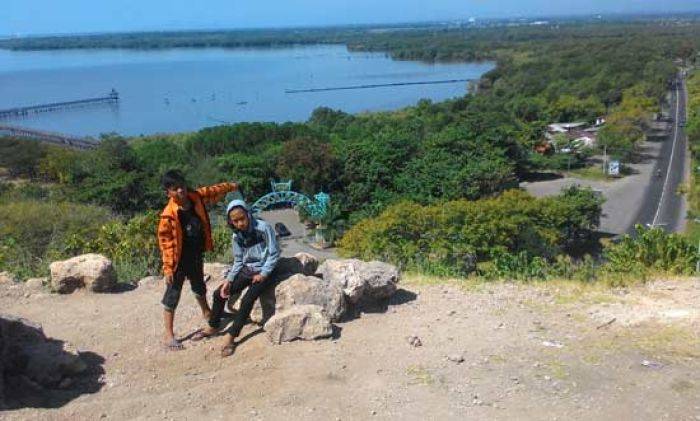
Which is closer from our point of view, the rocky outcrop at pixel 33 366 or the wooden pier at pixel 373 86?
the rocky outcrop at pixel 33 366

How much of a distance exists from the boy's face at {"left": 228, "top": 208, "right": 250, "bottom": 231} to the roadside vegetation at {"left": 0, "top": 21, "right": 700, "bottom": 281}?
8.93 feet

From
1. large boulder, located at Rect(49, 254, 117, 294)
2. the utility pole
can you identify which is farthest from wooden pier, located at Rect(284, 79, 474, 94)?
large boulder, located at Rect(49, 254, 117, 294)

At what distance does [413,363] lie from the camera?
16.8ft

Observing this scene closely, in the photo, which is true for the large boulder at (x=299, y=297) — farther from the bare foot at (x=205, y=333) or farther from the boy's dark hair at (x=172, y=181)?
the boy's dark hair at (x=172, y=181)

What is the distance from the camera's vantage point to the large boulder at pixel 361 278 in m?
5.95

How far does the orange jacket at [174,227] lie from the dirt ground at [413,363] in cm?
71

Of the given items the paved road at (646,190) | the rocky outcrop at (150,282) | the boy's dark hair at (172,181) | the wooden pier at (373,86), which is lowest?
the paved road at (646,190)

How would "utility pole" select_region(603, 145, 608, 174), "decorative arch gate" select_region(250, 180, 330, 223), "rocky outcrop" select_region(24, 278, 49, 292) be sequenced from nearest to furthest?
"rocky outcrop" select_region(24, 278, 49, 292), "decorative arch gate" select_region(250, 180, 330, 223), "utility pole" select_region(603, 145, 608, 174)

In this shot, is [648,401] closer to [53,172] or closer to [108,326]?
[108,326]

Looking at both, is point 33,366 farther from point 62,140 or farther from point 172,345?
point 62,140

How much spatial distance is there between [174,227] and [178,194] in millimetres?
263

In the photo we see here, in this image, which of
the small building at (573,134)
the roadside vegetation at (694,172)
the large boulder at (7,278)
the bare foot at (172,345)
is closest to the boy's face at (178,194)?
the bare foot at (172,345)

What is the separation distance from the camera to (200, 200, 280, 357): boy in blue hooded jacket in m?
5.32

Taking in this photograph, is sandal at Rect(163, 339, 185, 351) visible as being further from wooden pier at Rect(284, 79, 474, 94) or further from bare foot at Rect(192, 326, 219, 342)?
wooden pier at Rect(284, 79, 474, 94)
